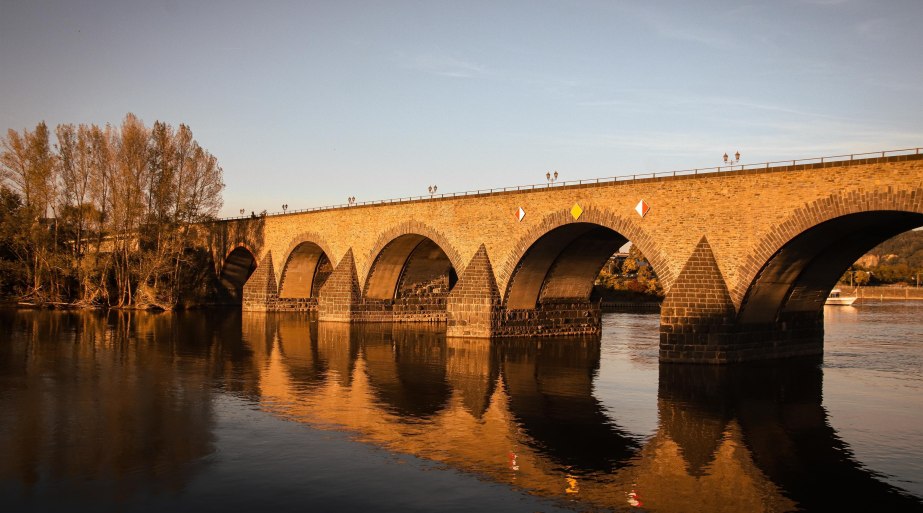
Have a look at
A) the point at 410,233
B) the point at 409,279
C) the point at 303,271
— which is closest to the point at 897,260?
the point at 303,271

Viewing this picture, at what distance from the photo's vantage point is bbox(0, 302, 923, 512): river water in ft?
42.4

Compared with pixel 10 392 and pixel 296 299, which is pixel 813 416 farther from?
pixel 296 299

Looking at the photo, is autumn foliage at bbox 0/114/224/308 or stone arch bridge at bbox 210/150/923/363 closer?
stone arch bridge at bbox 210/150/923/363

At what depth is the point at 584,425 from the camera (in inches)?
728

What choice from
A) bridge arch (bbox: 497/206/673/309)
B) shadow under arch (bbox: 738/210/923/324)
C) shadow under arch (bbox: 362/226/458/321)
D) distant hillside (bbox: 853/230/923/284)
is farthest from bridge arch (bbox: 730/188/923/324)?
distant hillside (bbox: 853/230/923/284)

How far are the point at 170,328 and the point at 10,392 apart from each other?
2204cm

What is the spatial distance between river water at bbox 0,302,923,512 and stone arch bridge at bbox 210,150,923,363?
2263 mm

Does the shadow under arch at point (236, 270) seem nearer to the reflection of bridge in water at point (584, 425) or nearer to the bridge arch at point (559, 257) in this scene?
the bridge arch at point (559, 257)

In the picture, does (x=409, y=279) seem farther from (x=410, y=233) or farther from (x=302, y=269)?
(x=302, y=269)

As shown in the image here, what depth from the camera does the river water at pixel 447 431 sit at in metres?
12.9

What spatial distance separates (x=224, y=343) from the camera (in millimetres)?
36125

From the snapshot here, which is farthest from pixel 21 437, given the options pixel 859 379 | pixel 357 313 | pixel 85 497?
pixel 357 313

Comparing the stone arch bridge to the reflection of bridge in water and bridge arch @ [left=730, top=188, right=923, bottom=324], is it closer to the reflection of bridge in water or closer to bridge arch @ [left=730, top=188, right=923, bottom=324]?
bridge arch @ [left=730, top=188, right=923, bottom=324]

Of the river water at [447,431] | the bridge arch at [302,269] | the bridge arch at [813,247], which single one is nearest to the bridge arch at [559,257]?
the river water at [447,431]
